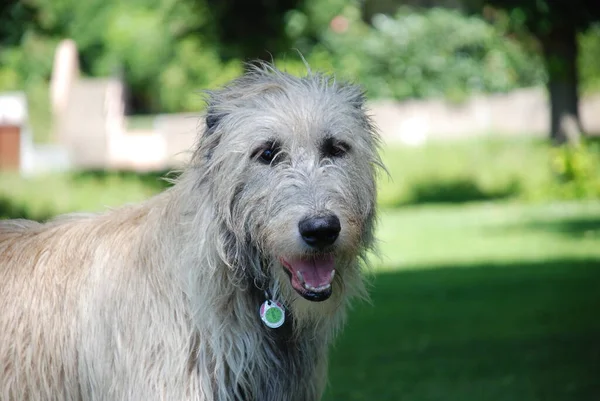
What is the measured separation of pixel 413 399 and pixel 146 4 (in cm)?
5397

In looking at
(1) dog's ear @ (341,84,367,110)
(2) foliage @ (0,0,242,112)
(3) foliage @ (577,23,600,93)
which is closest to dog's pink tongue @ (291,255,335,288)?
(1) dog's ear @ (341,84,367,110)

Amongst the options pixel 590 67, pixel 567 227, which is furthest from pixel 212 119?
pixel 590 67

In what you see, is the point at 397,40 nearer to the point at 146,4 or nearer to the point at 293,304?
the point at 146,4

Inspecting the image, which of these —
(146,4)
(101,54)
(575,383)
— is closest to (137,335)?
(575,383)

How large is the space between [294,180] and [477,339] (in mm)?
5721

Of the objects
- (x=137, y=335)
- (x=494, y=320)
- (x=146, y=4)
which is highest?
(x=146, y=4)

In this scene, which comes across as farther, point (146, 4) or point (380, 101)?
point (146, 4)

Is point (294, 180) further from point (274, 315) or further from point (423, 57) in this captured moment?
point (423, 57)

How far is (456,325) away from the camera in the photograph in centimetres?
1044

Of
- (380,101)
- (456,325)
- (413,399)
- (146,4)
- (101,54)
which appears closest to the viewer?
(413,399)

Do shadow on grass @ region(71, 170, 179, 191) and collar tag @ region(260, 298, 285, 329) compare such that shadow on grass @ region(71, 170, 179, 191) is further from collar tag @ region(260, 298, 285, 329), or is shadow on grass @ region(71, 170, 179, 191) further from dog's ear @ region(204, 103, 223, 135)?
collar tag @ region(260, 298, 285, 329)

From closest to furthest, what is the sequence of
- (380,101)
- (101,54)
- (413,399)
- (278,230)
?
(278,230) → (413,399) → (380,101) → (101,54)

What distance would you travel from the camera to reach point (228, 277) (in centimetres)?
443

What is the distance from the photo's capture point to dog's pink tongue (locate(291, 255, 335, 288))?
4.32 m
